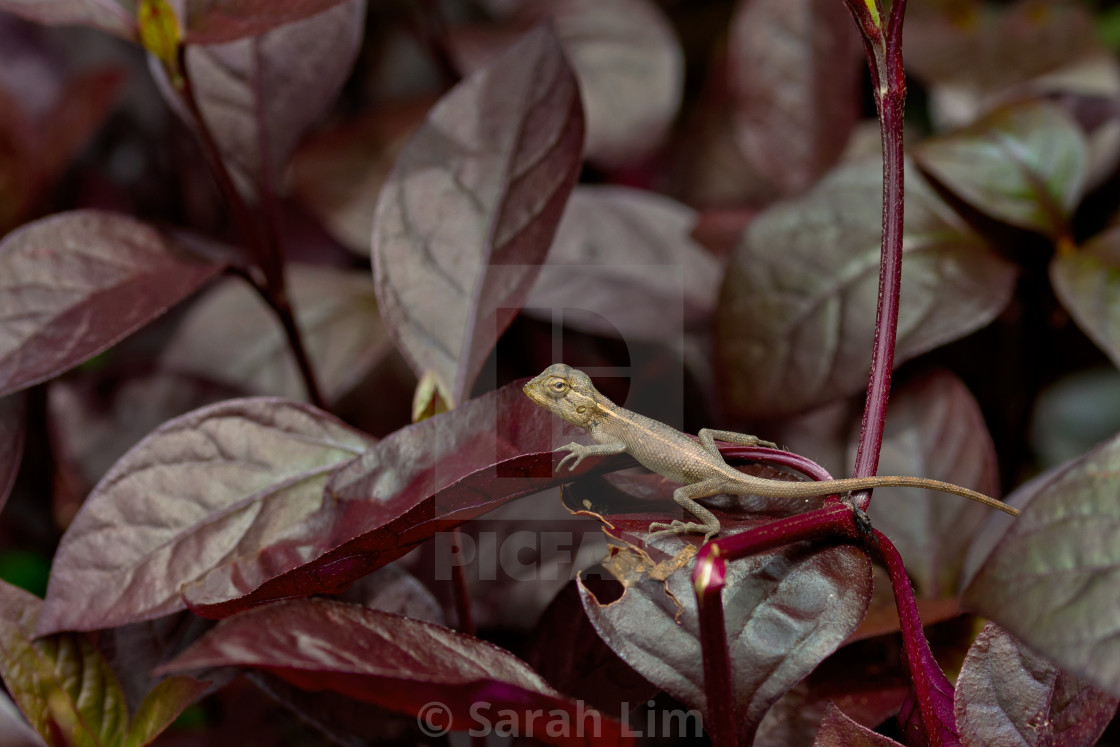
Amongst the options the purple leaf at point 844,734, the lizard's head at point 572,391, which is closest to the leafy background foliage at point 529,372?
the purple leaf at point 844,734

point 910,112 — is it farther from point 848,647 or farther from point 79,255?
point 79,255

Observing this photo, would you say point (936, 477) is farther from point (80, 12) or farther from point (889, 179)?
point (80, 12)

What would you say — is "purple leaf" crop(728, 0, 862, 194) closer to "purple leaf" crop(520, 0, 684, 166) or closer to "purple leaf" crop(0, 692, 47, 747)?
"purple leaf" crop(520, 0, 684, 166)

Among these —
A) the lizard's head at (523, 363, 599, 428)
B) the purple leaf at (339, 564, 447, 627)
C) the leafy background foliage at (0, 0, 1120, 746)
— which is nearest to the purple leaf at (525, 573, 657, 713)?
the leafy background foliage at (0, 0, 1120, 746)

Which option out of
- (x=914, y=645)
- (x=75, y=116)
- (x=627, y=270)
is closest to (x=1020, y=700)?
(x=914, y=645)

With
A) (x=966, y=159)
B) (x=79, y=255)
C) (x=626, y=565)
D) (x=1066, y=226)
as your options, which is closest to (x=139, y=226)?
(x=79, y=255)

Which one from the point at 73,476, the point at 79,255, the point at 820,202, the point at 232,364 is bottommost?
the point at 73,476

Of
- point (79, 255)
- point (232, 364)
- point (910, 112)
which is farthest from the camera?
point (910, 112)
